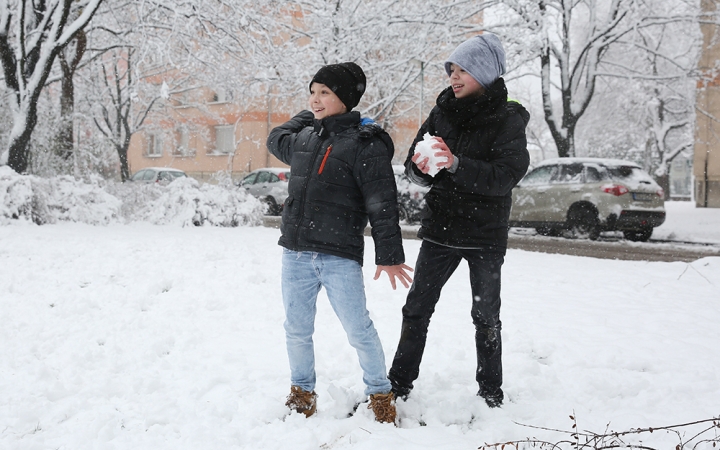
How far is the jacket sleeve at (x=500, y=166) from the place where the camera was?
2.81 m

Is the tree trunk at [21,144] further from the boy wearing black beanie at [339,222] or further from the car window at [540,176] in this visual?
the car window at [540,176]

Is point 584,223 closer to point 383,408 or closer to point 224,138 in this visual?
point 383,408

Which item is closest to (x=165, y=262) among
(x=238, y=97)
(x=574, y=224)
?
(x=574, y=224)

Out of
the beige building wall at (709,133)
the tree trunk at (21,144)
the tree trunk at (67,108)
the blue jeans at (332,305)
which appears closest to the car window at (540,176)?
the beige building wall at (709,133)

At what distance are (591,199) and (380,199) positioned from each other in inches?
392

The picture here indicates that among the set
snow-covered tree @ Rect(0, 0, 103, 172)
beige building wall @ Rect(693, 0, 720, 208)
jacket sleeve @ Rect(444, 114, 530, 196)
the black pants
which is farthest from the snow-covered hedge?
beige building wall @ Rect(693, 0, 720, 208)

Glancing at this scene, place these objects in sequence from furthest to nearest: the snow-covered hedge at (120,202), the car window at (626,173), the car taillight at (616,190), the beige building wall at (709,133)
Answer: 1. the beige building wall at (709,133)
2. the car window at (626,173)
3. the car taillight at (616,190)
4. the snow-covered hedge at (120,202)

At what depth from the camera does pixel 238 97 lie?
17.6 m

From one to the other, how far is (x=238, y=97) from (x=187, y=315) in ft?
45.1

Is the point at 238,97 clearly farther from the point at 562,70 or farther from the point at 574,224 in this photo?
the point at 574,224

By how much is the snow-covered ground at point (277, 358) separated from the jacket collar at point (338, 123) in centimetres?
138

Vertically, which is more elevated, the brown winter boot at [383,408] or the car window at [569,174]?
the car window at [569,174]

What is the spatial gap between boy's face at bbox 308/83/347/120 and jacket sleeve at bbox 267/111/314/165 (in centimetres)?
23

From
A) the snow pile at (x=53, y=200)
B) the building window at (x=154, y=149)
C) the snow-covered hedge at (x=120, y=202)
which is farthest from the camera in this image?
the building window at (x=154, y=149)
